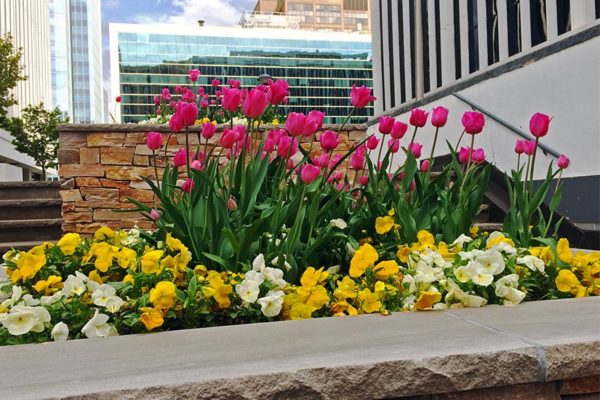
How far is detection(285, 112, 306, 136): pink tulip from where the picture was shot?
6.03 feet

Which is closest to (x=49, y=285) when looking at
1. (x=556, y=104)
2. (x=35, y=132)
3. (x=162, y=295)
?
(x=162, y=295)

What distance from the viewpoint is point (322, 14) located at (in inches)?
4993

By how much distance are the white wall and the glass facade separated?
9080 centimetres

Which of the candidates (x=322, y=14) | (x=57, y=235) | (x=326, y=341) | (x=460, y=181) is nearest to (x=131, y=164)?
(x=57, y=235)

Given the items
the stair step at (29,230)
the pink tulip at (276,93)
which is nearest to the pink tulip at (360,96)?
the pink tulip at (276,93)

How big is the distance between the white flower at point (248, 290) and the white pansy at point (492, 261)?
2.50 ft

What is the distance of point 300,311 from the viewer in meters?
1.73

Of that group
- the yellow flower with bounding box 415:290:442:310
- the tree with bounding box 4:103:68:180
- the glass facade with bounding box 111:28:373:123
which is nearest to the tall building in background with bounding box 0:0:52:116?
the tree with bounding box 4:103:68:180

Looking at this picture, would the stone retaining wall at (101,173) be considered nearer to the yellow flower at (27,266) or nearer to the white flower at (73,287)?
the yellow flower at (27,266)

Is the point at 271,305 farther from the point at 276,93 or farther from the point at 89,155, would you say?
the point at 89,155

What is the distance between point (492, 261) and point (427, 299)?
0.97ft

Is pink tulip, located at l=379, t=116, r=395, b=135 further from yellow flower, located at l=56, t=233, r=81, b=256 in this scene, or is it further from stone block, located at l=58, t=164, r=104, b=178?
stone block, located at l=58, t=164, r=104, b=178

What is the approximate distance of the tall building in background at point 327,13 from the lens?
124 metres

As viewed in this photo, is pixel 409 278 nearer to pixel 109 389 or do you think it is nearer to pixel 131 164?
pixel 109 389
